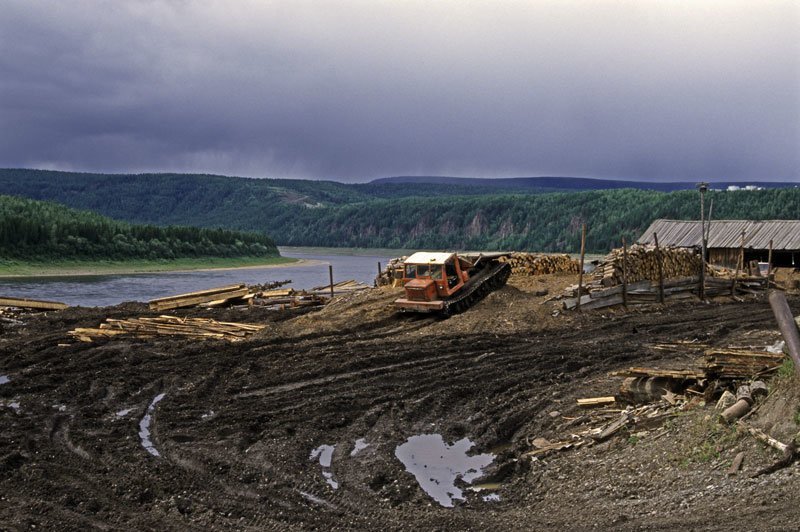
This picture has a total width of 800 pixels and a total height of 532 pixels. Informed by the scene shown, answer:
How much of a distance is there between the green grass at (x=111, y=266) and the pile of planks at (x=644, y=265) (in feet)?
185

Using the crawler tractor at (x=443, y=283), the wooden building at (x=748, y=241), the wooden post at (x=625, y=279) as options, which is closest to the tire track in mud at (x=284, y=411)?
the crawler tractor at (x=443, y=283)

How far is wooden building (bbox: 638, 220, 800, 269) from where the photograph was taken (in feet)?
145

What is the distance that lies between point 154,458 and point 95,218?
104 meters

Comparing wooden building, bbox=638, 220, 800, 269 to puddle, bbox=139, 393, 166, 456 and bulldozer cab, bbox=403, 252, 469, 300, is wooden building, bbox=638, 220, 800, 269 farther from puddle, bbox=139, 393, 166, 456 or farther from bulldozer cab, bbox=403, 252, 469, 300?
puddle, bbox=139, 393, 166, 456

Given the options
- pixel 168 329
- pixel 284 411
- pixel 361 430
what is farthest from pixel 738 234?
pixel 361 430

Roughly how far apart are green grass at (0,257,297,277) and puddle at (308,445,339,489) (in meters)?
64.9

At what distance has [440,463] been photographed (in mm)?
13188

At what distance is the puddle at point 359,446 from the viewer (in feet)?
44.1

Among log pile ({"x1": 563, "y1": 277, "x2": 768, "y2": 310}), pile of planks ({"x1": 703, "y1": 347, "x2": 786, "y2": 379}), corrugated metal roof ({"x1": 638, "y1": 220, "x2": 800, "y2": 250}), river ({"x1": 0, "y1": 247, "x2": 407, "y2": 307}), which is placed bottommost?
river ({"x1": 0, "y1": 247, "x2": 407, "y2": 307})

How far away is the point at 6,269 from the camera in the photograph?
73.3m

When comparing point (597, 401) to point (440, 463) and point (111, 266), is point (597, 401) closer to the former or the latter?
point (440, 463)

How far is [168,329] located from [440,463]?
15368mm

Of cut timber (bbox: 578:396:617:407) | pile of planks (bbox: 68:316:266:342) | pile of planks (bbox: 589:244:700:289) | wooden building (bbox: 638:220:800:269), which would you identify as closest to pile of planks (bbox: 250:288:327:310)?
pile of planks (bbox: 68:316:266:342)

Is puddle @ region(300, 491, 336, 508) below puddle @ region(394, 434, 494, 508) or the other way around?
the other way around
